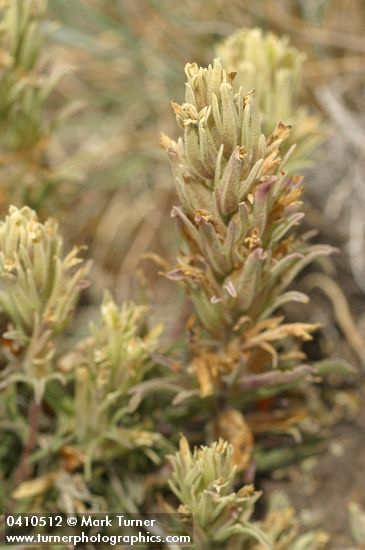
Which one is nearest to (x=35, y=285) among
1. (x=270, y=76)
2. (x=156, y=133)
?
(x=270, y=76)

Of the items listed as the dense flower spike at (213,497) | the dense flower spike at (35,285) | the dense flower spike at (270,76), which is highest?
the dense flower spike at (270,76)

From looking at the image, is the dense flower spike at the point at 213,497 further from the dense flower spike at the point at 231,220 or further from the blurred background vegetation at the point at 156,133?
the blurred background vegetation at the point at 156,133

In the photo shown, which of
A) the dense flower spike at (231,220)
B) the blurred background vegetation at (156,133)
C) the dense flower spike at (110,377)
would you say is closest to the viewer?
the dense flower spike at (231,220)

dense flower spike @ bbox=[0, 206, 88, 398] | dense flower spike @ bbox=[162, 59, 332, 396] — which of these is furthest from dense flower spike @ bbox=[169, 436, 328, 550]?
dense flower spike @ bbox=[0, 206, 88, 398]

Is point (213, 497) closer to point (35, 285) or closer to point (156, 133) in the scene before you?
point (35, 285)

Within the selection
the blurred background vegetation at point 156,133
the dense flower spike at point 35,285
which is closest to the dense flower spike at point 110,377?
the dense flower spike at point 35,285

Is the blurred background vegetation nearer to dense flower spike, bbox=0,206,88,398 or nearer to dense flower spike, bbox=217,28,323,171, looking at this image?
dense flower spike, bbox=217,28,323,171
